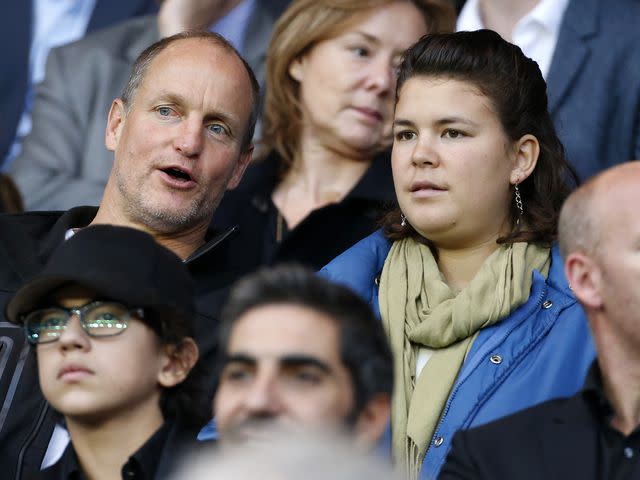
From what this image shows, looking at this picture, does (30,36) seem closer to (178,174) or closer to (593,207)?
(178,174)

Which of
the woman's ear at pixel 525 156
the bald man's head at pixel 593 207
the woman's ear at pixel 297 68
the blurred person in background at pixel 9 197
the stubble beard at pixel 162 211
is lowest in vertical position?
the blurred person in background at pixel 9 197

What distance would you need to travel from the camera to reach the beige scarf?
10.8ft

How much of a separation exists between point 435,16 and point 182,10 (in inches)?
41.8

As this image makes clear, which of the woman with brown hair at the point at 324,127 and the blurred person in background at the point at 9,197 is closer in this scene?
the woman with brown hair at the point at 324,127

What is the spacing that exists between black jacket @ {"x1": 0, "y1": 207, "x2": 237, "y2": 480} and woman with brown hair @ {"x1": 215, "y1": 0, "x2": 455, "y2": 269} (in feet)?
1.53

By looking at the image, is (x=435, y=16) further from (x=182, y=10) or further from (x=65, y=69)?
(x=65, y=69)

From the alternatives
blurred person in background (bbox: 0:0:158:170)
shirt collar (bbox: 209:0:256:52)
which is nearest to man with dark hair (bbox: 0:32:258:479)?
shirt collar (bbox: 209:0:256:52)

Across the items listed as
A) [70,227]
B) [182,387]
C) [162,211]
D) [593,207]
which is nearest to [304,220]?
[162,211]

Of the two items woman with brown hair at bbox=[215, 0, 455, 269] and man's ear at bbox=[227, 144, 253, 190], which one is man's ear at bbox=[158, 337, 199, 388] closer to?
man's ear at bbox=[227, 144, 253, 190]

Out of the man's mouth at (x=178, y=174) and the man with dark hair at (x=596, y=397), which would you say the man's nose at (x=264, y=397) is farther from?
the man's mouth at (x=178, y=174)

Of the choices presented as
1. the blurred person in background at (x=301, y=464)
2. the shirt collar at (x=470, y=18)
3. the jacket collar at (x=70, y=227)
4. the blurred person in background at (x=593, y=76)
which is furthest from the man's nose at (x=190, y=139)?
the blurred person in background at (x=301, y=464)

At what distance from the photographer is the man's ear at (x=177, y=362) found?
9.70ft

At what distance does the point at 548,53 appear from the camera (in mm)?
4762

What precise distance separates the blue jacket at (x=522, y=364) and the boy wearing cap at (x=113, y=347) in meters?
0.65
